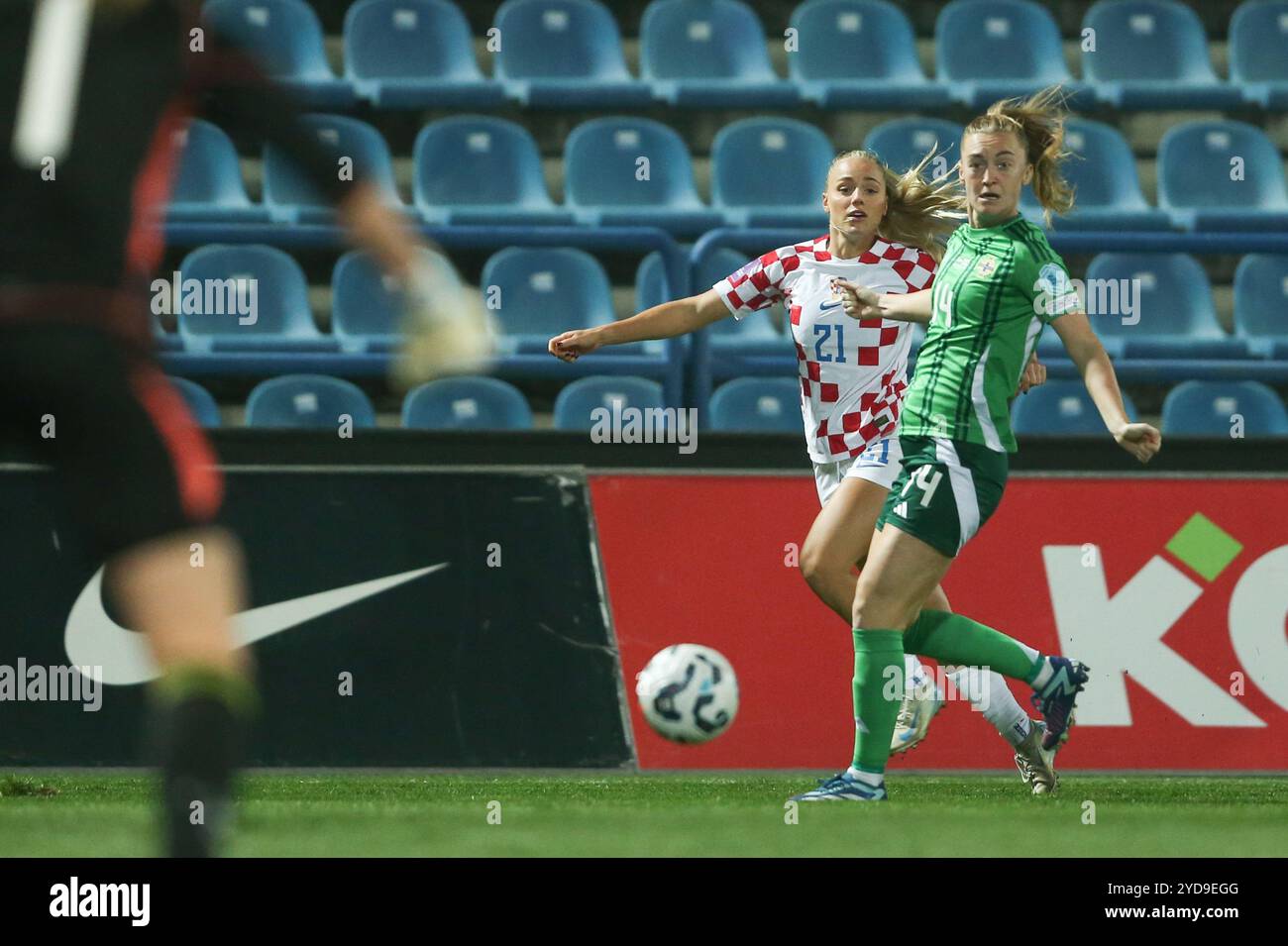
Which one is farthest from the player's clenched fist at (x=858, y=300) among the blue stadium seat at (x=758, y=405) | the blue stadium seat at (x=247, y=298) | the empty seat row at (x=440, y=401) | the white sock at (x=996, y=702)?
the blue stadium seat at (x=247, y=298)

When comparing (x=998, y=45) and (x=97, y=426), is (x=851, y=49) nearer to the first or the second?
(x=998, y=45)

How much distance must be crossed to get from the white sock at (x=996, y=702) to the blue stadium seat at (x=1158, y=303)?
4115mm

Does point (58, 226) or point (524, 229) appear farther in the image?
point (524, 229)

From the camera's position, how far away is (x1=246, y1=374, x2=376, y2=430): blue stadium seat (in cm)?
943

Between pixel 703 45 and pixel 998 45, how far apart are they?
71.9 inches

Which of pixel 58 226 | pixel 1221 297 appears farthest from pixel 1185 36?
pixel 58 226

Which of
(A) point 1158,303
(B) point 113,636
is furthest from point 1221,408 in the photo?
(B) point 113,636

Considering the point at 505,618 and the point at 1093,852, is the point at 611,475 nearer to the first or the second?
the point at 505,618

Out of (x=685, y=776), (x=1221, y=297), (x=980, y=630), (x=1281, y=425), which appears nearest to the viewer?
(x=980, y=630)

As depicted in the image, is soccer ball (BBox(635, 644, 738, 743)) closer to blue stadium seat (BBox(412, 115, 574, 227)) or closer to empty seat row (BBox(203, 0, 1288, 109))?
blue stadium seat (BBox(412, 115, 574, 227))

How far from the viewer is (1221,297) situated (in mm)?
11539

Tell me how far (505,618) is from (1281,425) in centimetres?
457

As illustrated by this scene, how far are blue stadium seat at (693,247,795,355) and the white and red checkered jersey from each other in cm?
128

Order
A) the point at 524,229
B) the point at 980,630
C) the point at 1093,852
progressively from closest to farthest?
1. the point at 1093,852
2. the point at 980,630
3. the point at 524,229
